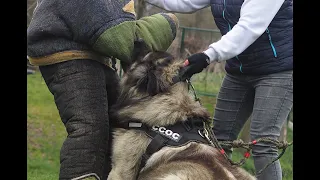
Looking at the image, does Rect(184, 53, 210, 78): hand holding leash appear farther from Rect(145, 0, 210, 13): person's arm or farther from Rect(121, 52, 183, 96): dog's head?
Rect(145, 0, 210, 13): person's arm

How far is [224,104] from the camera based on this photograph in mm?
4457

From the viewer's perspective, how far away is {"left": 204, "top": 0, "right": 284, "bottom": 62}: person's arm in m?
3.59

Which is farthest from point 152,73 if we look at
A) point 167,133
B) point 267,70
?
point 267,70

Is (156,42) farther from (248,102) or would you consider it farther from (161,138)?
(248,102)

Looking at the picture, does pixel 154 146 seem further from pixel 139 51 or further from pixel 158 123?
pixel 139 51

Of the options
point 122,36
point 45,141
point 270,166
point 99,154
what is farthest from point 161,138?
point 45,141

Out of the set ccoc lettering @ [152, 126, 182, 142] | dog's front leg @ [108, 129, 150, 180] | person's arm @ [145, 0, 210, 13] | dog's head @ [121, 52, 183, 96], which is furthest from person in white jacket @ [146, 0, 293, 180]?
dog's front leg @ [108, 129, 150, 180]

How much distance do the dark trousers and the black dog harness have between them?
0.65 feet

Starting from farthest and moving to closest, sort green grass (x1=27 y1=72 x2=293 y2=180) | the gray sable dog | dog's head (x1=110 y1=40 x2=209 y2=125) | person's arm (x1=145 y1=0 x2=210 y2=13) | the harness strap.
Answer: green grass (x1=27 y1=72 x2=293 y2=180) → person's arm (x1=145 y1=0 x2=210 y2=13) → dog's head (x1=110 y1=40 x2=209 y2=125) → the harness strap → the gray sable dog

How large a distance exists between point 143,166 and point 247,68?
1326mm

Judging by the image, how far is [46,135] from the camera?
10047 mm

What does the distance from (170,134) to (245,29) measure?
0.93 metres

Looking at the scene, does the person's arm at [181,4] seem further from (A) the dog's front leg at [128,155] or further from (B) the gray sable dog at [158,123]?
(A) the dog's front leg at [128,155]

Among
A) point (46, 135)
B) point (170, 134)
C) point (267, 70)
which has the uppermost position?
point (267, 70)
